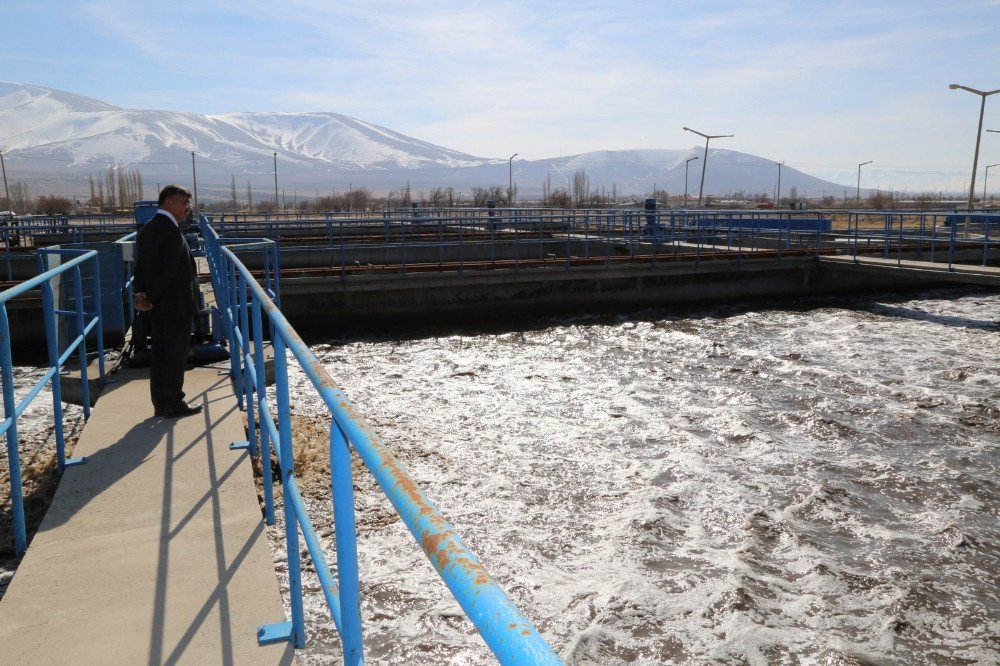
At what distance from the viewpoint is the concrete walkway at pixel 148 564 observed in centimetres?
286

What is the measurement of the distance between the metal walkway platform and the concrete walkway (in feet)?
53.7

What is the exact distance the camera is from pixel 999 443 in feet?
29.3

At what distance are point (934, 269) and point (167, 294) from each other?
54.5 ft

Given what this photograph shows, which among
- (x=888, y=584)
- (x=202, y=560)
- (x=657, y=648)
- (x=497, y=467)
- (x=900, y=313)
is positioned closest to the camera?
(x=202, y=560)

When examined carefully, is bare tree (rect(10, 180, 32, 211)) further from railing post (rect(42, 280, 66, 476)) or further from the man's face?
railing post (rect(42, 280, 66, 476))

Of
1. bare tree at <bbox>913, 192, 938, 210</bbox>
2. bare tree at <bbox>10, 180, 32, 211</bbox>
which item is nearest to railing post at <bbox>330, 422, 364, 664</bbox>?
bare tree at <bbox>913, 192, 938, 210</bbox>

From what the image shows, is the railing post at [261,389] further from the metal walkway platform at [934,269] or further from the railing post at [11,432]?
the metal walkway platform at [934,269]

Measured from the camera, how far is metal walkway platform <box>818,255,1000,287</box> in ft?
54.4

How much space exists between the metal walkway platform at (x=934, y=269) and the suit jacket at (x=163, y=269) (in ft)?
52.8

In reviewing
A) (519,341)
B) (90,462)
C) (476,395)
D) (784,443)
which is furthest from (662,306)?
(90,462)

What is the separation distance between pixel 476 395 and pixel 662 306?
8.81 m

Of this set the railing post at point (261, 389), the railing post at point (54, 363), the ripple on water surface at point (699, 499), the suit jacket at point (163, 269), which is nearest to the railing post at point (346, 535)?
the railing post at point (261, 389)

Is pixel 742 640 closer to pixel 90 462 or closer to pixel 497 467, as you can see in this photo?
pixel 497 467

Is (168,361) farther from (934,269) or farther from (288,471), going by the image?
(934,269)
